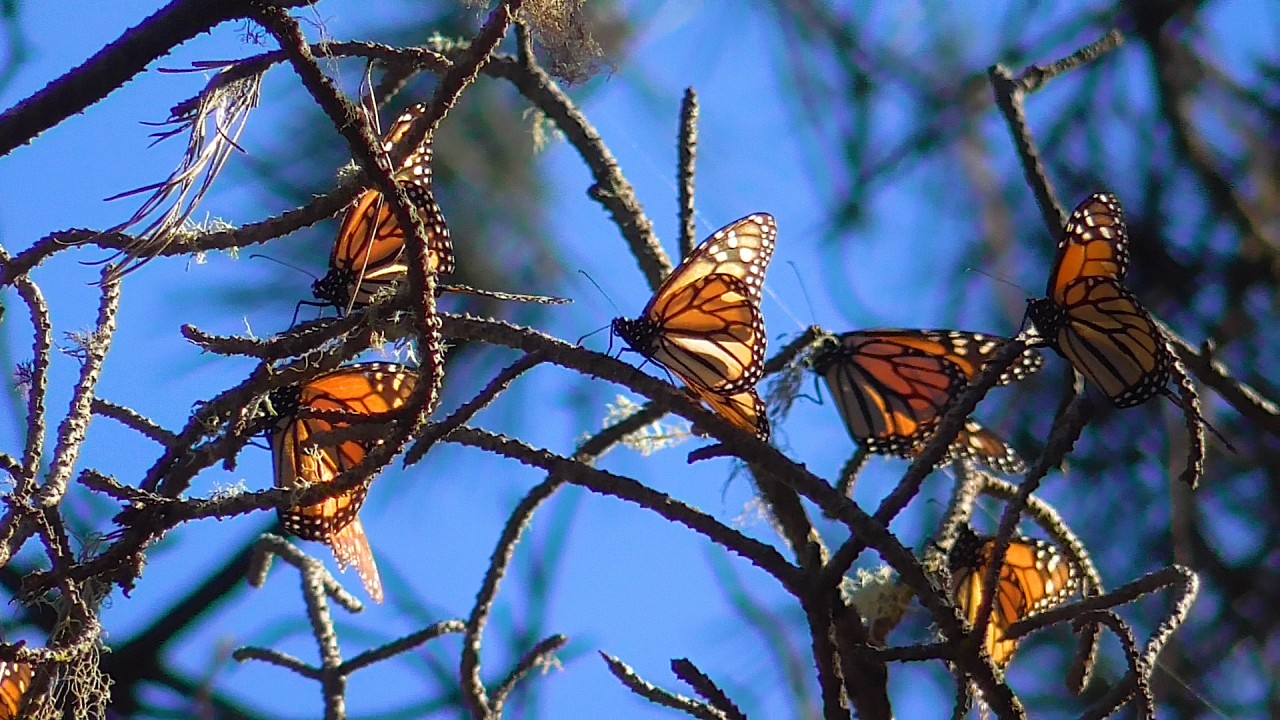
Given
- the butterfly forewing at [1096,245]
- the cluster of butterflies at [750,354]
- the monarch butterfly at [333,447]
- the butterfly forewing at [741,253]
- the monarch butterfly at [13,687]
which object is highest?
the butterfly forewing at [741,253]

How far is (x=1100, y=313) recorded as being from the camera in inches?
43.6

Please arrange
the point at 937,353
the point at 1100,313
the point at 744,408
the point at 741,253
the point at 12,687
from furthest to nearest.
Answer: the point at 937,353 → the point at 741,253 → the point at 1100,313 → the point at 744,408 → the point at 12,687

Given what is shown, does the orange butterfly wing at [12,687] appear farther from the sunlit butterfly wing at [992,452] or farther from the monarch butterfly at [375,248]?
the sunlit butterfly wing at [992,452]

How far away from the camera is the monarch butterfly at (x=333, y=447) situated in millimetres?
796

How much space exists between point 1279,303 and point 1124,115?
32cm

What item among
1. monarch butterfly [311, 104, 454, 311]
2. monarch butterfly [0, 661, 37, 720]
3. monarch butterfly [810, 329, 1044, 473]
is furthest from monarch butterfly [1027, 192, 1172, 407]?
monarch butterfly [0, 661, 37, 720]

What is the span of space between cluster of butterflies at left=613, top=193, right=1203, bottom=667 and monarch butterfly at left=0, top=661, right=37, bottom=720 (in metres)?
0.49

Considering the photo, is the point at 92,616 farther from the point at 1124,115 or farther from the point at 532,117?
the point at 1124,115

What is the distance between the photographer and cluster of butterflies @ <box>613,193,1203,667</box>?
3.22 feet

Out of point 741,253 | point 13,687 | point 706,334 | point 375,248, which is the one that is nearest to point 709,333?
point 706,334

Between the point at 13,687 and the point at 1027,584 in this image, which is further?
the point at 1027,584

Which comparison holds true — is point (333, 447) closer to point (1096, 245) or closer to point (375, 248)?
point (375, 248)

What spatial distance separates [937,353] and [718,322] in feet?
1.19

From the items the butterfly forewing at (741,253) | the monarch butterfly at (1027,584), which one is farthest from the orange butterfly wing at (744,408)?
the monarch butterfly at (1027,584)
